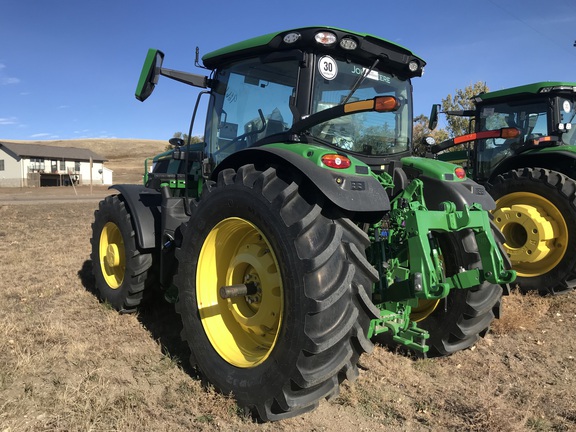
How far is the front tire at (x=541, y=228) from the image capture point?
18.7 ft

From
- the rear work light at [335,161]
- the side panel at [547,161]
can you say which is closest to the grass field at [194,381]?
the rear work light at [335,161]

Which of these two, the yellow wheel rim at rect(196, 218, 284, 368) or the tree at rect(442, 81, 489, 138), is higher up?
the tree at rect(442, 81, 489, 138)

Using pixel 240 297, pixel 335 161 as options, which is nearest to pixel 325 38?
pixel 335 161

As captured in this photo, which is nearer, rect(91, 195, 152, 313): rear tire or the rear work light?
the rear work light

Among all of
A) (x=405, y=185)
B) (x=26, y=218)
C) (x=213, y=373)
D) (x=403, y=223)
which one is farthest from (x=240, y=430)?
(x=26, y=218)

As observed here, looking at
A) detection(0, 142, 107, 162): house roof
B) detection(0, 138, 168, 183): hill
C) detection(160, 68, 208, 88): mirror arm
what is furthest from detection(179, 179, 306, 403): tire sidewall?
detection(0, 138, 168, 183): hill

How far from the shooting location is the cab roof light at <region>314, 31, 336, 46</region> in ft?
10.6

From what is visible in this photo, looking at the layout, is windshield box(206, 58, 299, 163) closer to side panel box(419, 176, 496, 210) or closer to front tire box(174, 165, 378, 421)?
front tire box(174, 165, 378, 421)

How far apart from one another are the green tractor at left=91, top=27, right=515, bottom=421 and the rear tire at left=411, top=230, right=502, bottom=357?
0.04ft

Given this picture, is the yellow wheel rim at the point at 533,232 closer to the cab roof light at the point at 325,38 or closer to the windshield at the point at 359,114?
the windshield at the point at 359,114

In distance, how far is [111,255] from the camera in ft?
16.0

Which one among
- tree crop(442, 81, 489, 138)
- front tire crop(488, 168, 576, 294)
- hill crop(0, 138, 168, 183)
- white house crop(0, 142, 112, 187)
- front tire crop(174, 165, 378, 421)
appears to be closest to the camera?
front tire crop(174, 165, 378, 421)

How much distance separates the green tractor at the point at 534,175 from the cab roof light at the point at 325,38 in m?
2.64

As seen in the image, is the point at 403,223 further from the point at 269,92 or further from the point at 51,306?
the point at 51,306
